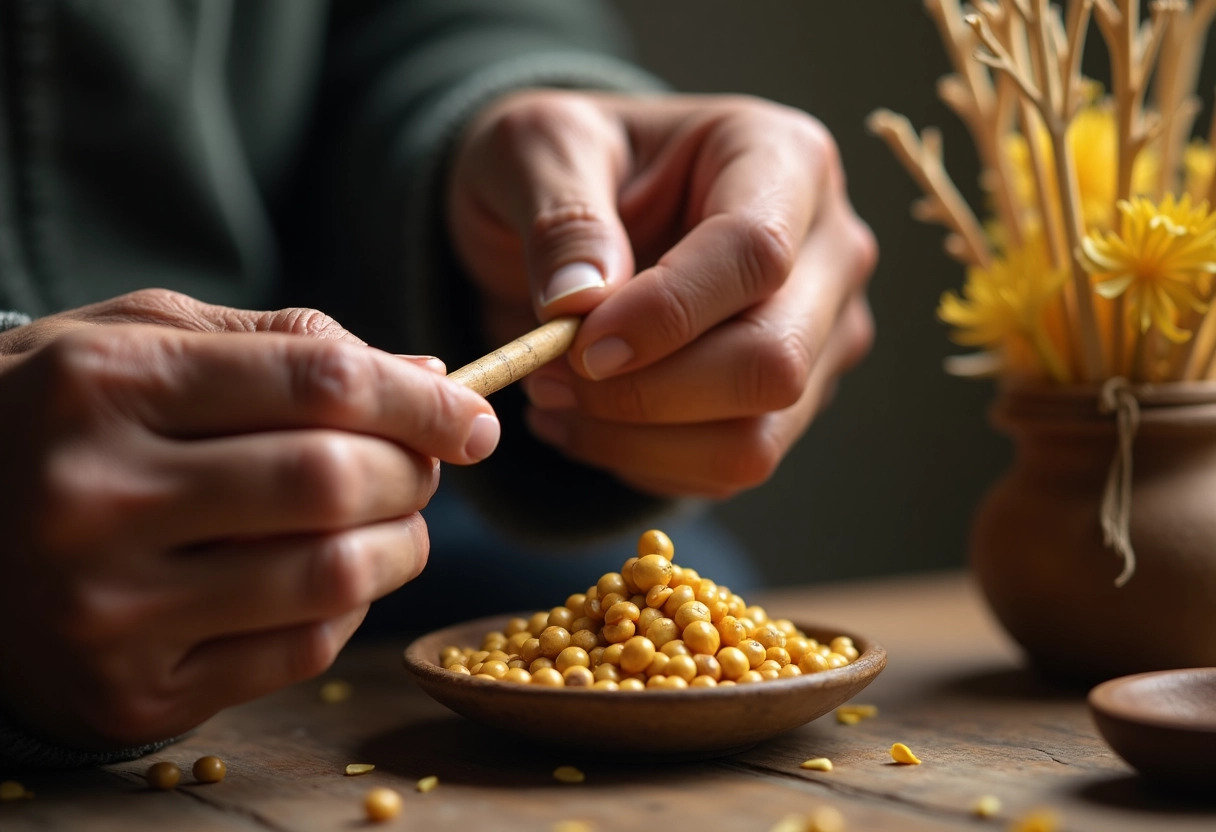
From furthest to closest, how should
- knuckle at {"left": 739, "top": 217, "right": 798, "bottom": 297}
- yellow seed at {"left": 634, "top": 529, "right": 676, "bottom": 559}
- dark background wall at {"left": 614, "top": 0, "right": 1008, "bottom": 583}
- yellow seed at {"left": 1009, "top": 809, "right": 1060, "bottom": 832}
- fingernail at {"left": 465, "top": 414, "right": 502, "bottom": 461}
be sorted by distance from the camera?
1. dark background wall at {"left": 614, "top": 0, "right": 1008, "bottom": 583}
2. knuckle at {"left": 739, "top": 217, "right": 798, "bottom": 297}
3. yellow seed at {"left": 634, "top": 529, "right": 676, "bottom": 559}
4. fingernail at {"left": 465, "top": 414, "right": 502, "bottom": 461}
5. yellow seed at {"left": 1009, "top": 809, "right": 1060, "bottom": 832}

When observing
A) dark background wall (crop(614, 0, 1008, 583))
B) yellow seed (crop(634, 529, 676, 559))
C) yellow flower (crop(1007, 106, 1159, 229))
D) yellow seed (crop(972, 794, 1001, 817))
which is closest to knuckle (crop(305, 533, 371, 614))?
yellow seed (crop(634, 529, 676, 559))

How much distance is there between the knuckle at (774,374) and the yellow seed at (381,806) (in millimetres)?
416

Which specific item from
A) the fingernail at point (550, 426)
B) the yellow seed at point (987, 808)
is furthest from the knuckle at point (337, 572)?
the fingernail at point (550, 426)

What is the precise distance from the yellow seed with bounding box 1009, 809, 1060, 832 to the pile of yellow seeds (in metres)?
0.16

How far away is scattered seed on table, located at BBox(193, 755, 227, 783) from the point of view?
624 millimetres

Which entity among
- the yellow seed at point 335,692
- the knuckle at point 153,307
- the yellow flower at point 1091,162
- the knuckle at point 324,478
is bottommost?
the yellow seed at point 335,692

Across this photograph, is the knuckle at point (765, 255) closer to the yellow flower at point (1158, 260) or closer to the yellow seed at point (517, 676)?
the yellow flower at point (1158, 260)

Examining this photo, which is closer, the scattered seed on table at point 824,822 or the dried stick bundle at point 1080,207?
the scattered seed on table at point 824,822

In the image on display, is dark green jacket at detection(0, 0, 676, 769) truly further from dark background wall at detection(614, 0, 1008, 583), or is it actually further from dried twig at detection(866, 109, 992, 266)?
dark background wall at detection(614, 0, 1008, 583)

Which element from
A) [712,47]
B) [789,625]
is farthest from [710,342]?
[712,47]

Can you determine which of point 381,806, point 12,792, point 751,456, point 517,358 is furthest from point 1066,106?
point 12,792

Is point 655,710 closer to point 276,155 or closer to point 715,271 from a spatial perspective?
point 715,271

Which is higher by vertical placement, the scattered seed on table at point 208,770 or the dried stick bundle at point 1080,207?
the dried stick bundle at point 1080,207

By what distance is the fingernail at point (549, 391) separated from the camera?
0.91m
